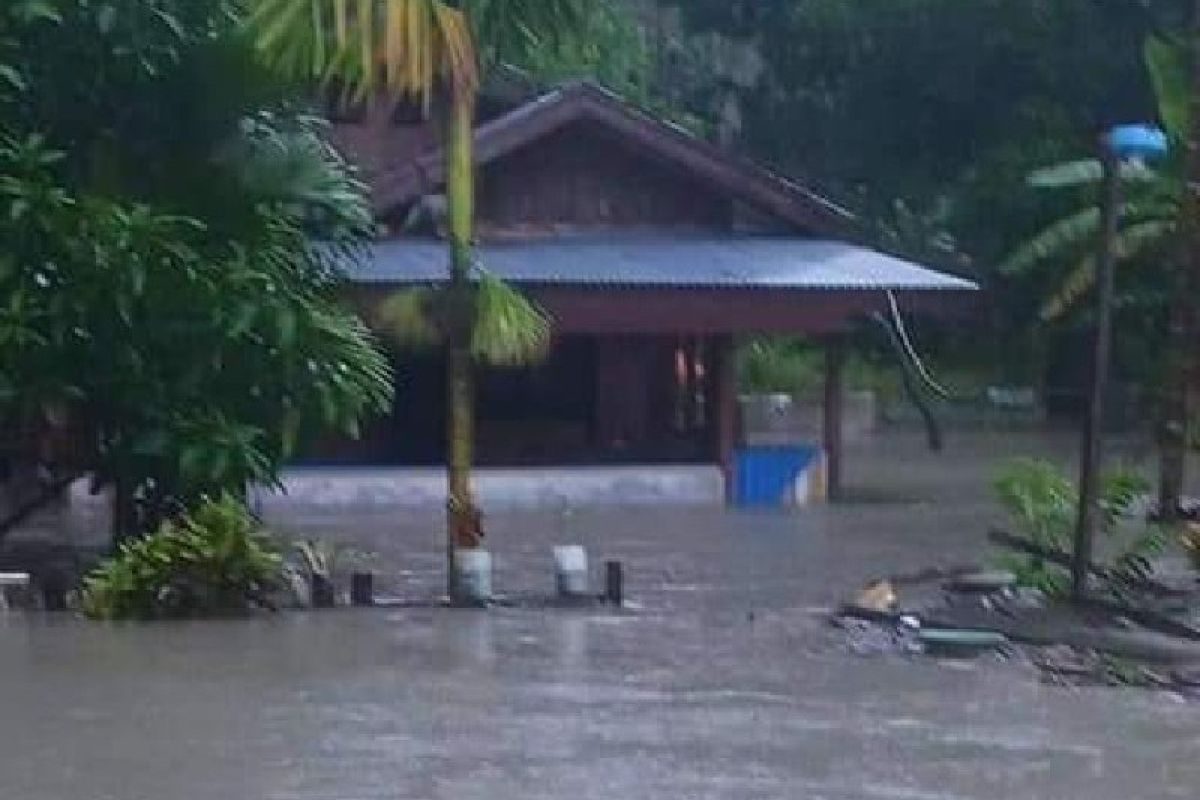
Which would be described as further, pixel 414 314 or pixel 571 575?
pixel 414 314

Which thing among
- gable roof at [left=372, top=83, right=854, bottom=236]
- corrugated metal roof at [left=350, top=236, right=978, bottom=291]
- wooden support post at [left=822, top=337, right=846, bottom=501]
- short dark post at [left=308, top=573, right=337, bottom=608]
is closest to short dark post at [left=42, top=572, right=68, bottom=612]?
short dark post at [left=308, top=573, right=337, bottom=608]

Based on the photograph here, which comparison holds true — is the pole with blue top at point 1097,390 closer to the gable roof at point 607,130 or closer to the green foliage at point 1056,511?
the green foliage at point 1056,511

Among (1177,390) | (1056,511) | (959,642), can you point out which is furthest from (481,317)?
(1177,390)

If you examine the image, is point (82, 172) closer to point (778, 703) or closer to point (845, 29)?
point (778, 703)

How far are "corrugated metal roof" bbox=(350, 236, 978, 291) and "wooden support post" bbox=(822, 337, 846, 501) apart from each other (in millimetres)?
1245

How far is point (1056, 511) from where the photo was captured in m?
20.8

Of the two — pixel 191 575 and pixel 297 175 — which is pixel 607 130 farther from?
pixel 191 575

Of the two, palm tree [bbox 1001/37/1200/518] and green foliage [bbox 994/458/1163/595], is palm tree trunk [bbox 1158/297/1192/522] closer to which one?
palm tree [bbox 1001/37/1200/518]

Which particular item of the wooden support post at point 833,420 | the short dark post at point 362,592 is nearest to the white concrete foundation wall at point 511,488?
the wooden support post at point 833,420

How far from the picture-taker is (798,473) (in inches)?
1260

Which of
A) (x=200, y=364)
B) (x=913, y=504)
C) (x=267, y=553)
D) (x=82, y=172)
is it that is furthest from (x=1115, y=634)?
(x=913, y=504)

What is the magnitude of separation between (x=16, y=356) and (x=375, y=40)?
3580 millimetres

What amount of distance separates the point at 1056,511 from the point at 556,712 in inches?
252

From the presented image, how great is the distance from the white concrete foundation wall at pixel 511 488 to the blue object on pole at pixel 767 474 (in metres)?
0.23
